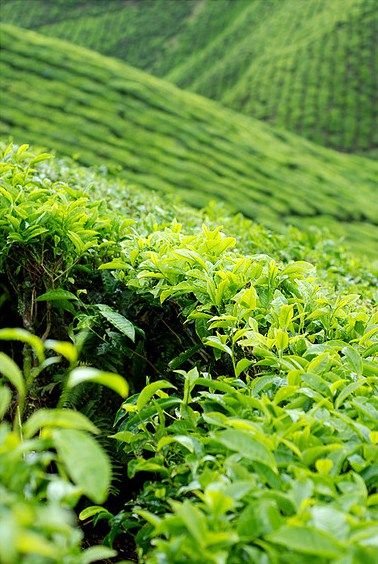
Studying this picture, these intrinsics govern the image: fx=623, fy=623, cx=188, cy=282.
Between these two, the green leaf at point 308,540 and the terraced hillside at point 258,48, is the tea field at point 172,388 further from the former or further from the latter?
the terraced hillside at point 258,48

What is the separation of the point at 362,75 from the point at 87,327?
1425 inches

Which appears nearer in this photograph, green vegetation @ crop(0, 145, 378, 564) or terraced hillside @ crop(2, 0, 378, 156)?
green vegetation @ crop(0, 145, 378, 564)

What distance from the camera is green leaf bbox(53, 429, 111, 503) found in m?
1.10

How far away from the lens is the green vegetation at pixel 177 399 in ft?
3.71

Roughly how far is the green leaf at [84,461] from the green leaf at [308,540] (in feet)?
1.05

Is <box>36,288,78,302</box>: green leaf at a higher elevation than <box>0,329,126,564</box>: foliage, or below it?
below

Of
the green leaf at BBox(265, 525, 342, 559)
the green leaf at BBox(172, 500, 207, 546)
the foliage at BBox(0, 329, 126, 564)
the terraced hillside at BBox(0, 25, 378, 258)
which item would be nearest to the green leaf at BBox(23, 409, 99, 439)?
the foliage at BBox(0, 329, 126, 564)

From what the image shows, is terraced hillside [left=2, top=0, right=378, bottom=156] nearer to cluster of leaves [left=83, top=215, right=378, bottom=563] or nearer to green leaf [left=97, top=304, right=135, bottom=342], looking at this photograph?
cluster of leaves [left=83, top=215, right=378, bottom=563]

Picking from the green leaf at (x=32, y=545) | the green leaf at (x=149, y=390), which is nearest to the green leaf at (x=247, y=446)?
the green leaf at (x=149, y=390)

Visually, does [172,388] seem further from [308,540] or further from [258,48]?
[258,48]

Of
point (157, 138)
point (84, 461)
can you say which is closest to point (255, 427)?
point (84, 461)

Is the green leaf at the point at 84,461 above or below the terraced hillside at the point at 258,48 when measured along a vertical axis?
below

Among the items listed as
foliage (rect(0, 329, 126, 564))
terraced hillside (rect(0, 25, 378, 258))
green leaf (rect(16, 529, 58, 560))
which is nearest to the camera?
green leaf (rect(16, 529, 58, 560))

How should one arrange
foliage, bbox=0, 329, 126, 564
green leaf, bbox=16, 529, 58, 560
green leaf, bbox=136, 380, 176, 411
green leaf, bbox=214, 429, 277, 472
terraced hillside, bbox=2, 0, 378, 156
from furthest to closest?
terraced hillside, bbox=2, 0, 378, 156 < green leaf, bbox=136, 380, 176, 411 < green leaf, bbox=214, 429, 277, 472 < foliage, bbox=0, 329, 126, 564 < green leaf, bbox=16, 529, 58, 560
